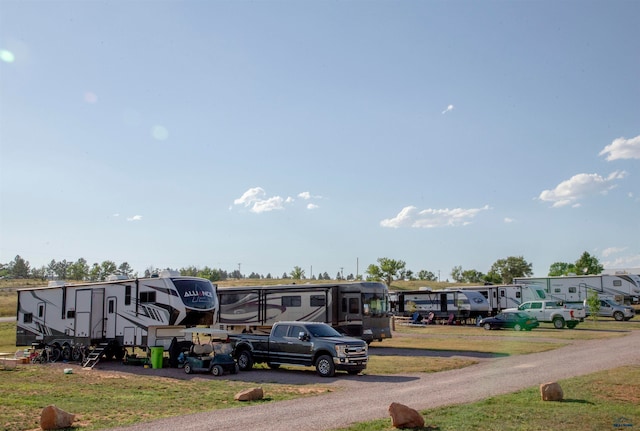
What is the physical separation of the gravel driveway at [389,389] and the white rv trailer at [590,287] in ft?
87.2

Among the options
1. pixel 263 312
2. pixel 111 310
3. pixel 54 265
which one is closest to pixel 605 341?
pixel 263 312

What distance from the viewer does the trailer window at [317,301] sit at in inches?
1124

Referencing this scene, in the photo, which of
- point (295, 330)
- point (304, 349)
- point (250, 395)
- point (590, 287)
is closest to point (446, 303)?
point (590, 287)

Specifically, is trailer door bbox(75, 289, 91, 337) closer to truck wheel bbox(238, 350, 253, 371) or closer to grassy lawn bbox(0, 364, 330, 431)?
grassy lawn bbox(0, 364, 330, 431)

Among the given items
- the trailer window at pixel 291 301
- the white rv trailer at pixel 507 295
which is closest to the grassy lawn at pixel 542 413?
the trailer window at pixel 291 301

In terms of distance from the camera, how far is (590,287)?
165 feet

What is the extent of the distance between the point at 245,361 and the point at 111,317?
7714mm

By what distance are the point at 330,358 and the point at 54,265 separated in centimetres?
15381

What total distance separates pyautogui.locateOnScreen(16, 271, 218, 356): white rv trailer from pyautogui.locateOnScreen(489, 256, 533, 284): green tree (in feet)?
375

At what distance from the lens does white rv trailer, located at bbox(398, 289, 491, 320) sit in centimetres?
4709

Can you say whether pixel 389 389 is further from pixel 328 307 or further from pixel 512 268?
pixel 512 268

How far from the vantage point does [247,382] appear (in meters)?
18.1

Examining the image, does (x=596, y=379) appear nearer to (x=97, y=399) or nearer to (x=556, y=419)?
(x=556, y=419)

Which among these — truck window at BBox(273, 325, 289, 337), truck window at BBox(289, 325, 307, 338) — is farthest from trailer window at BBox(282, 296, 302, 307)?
truck window at BBox(289, 325, 307, 338)
